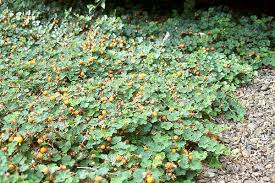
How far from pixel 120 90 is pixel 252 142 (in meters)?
1.14

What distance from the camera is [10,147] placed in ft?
8.61

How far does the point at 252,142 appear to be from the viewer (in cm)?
329

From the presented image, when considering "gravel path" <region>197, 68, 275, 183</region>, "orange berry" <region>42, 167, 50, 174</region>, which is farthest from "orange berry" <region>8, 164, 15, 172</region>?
"gravel path" <region>197, 68, 275, 183</region>

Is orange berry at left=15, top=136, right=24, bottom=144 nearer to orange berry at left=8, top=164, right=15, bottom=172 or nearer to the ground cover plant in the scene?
the ground cover plant

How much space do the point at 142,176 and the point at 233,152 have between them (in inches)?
35.3

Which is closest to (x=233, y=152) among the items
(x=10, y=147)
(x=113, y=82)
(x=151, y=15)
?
(x=113, y=82)

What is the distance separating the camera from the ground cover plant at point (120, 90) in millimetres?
2717

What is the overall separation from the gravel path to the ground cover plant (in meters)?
0.10

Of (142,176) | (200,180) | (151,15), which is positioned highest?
(151,15)

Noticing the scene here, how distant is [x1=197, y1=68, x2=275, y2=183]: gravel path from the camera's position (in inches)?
115

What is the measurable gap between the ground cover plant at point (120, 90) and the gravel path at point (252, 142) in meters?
0.10

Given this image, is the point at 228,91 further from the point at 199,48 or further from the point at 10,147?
the point at 10,147

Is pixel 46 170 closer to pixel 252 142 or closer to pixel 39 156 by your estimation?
pixel 39 156

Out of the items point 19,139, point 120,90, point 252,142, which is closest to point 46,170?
point 19,139
